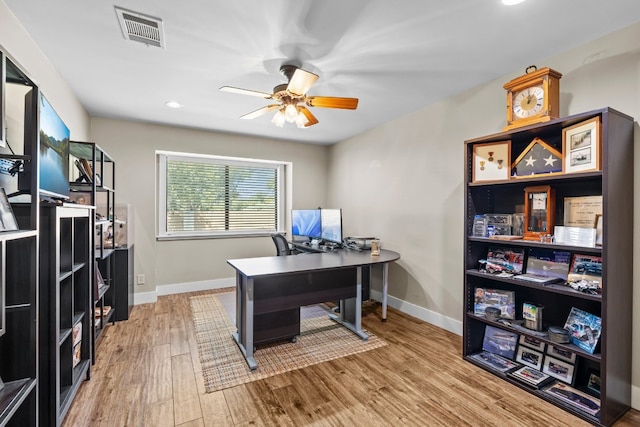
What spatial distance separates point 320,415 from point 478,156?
7.21 ft

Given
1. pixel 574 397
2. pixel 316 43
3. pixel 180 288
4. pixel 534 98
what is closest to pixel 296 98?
pixel 316 43

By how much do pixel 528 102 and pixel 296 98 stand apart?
1712mm

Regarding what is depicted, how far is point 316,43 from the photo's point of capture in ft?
6.65

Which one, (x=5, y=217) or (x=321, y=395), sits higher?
(x=5, y=217)

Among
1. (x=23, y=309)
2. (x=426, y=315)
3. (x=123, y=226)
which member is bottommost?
(x=426, y=315)

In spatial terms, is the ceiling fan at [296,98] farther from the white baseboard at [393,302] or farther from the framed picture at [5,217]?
the white baseboard at [393,302]

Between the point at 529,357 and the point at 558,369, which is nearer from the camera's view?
the point at 558,369

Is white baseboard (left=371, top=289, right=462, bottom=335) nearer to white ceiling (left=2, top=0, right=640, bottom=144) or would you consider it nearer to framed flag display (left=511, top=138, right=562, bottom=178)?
framed flag display (left=511, top=138, right=562, bottom=178)

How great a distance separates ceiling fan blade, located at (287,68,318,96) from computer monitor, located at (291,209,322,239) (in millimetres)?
1954

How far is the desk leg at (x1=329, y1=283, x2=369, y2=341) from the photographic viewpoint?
116 inches

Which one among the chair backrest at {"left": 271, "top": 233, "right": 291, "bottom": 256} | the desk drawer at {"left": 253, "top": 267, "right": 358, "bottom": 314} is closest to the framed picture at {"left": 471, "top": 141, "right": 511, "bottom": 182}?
the desk drawer at {"left": 253, "top": 267, "right": 358, "bottom": 314}

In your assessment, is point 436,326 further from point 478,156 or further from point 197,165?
point 197,165

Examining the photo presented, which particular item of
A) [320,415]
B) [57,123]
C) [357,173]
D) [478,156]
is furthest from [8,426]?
[357,173]

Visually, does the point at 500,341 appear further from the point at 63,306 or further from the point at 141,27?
the point at 141,27
